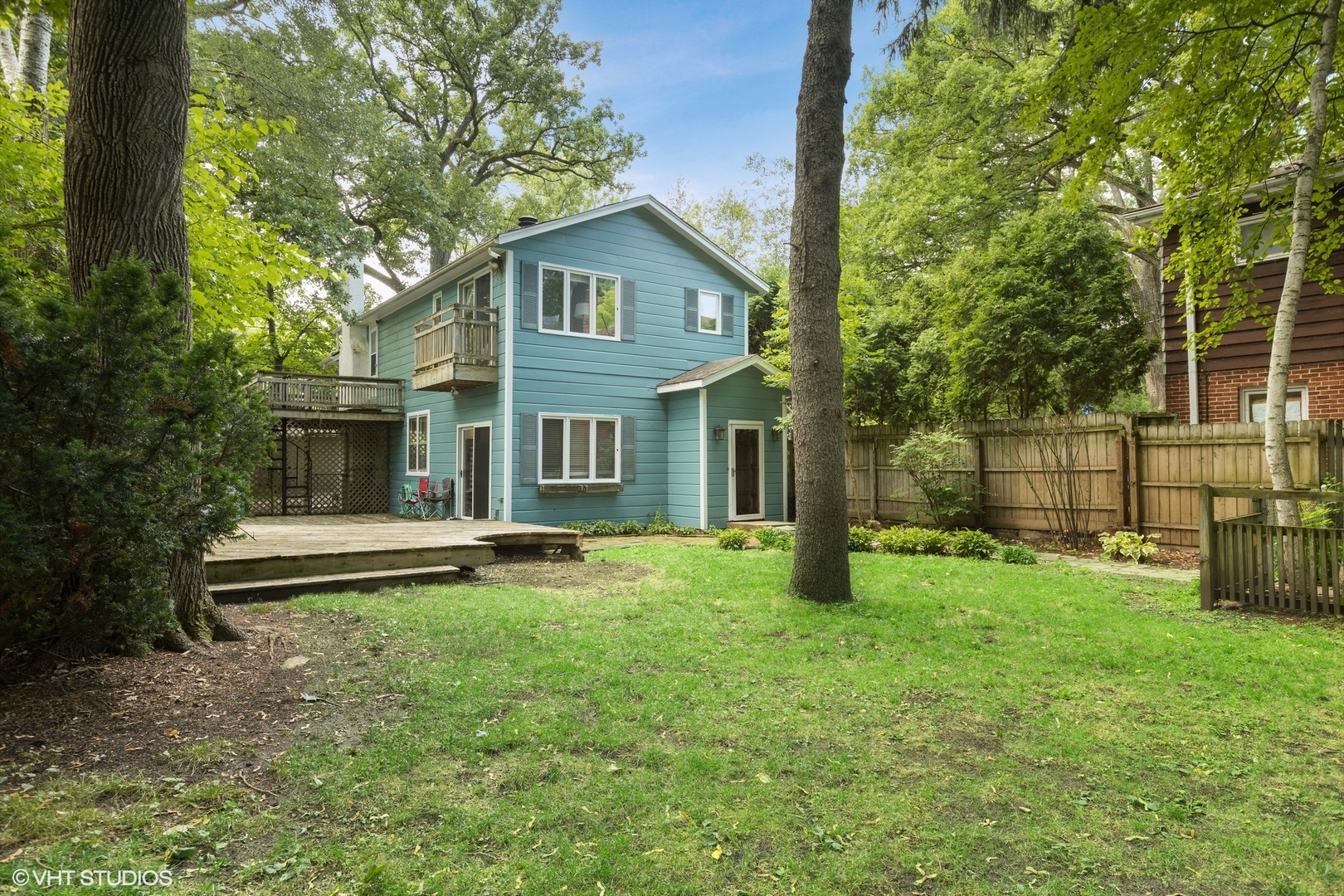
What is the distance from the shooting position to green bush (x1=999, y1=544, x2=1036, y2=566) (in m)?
9.22

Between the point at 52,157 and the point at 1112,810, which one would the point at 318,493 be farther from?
the point at 1112,810

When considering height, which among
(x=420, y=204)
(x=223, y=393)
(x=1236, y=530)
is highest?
(x=420, y=204)

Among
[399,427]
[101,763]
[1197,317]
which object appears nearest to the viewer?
[101,763]

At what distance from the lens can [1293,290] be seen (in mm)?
6801

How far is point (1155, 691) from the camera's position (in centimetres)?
419

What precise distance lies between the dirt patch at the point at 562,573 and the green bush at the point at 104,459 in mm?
4179

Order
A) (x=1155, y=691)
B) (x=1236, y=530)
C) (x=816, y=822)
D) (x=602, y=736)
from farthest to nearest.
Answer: (x=1236, y=530) < (x=1155, y=691) < (x=602, y=736) < (x=816, y=822)

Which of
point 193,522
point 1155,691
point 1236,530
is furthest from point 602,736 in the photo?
point 1236,530

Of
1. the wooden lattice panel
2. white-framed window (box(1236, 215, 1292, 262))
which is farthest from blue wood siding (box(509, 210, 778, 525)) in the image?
white-framed window (box(1236, 215, 1292, 262))

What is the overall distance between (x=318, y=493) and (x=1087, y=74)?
739 inches

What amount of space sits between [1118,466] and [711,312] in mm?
9002

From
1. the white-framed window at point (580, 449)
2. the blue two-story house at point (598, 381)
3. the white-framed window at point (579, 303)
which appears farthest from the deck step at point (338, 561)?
the white-framed window at point (579, 303)

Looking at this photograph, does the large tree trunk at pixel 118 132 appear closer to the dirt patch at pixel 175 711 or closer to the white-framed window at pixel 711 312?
the dirt patch at pixel 175 711

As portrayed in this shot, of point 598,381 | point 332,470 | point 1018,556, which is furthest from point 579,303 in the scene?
point 332,470
